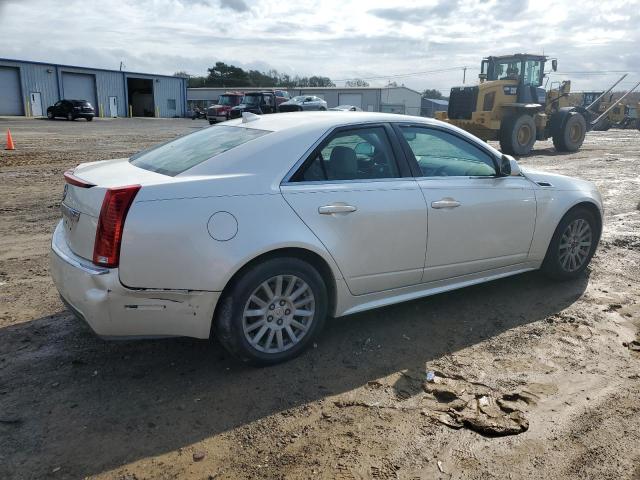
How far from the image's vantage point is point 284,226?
3.32 meters

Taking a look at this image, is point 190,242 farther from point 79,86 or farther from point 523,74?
point 79,86

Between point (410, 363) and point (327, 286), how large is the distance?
2.48 ft

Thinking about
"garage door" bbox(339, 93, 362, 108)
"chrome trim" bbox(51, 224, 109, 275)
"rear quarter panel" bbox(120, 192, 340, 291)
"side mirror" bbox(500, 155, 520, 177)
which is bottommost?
"chrome trim" bbox(51, 224, 109, 275)

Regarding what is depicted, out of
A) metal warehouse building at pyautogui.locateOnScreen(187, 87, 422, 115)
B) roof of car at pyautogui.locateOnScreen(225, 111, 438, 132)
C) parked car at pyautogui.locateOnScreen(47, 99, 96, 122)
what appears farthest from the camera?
metal warehouse building at pyautogui.locateOnScreen(187, 87, 422, 115)

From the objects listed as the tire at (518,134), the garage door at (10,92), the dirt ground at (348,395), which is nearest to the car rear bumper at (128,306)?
the dirt ground at (348,395)

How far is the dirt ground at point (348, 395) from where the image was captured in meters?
2.63

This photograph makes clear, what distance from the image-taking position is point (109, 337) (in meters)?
3.13

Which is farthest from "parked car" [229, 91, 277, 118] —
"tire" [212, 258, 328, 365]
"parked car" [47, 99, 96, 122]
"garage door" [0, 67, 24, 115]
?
"tire" [212, 258, 328, 365]

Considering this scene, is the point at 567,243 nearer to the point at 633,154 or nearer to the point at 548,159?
the point at 548,159

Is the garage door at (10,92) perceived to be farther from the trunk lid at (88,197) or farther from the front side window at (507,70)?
the trunk lid at (88,197)

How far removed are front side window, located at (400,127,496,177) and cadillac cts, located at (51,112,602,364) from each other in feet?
0.04

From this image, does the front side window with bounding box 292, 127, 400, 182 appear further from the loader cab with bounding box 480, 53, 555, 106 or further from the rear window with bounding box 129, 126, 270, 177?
the loader cab with bounding box 480, 53, 555, 106

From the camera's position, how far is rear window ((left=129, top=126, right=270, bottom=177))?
3518 millimetres

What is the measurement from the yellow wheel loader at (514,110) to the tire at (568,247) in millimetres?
12131
